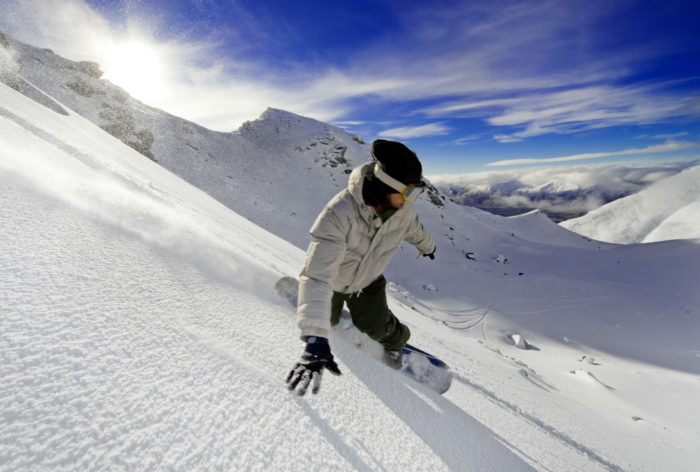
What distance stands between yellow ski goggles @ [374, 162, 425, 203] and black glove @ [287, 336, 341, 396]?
0.87 m

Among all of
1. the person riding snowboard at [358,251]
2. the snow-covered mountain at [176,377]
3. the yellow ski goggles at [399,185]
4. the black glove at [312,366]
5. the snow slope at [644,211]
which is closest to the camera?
the snow-covered mountain at [176,377]

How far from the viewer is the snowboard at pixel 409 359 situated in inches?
78.7

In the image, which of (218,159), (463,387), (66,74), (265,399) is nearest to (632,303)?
(463,387)

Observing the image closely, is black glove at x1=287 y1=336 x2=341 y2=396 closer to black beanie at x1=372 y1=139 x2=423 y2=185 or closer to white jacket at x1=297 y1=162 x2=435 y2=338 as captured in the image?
white jacket at x1=297 y1=162 x2=435 y2=338

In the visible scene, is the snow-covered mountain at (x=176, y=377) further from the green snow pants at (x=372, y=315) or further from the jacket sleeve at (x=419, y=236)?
the jacket sleeve at (x=419, y=236)

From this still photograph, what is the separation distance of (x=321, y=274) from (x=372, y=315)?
74 centimetres

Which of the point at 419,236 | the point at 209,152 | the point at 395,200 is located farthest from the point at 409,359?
the point at 209,152

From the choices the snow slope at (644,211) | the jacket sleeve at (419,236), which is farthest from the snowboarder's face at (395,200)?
the snow slope at (644,211)

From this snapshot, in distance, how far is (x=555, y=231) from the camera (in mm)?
25906

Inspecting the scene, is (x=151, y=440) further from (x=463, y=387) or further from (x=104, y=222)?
(x=463, y=387)

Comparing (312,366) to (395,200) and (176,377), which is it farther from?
(395,200)

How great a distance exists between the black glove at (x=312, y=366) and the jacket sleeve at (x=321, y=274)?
0.17 feet

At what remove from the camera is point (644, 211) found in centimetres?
11956

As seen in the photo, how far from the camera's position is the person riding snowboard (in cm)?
139
